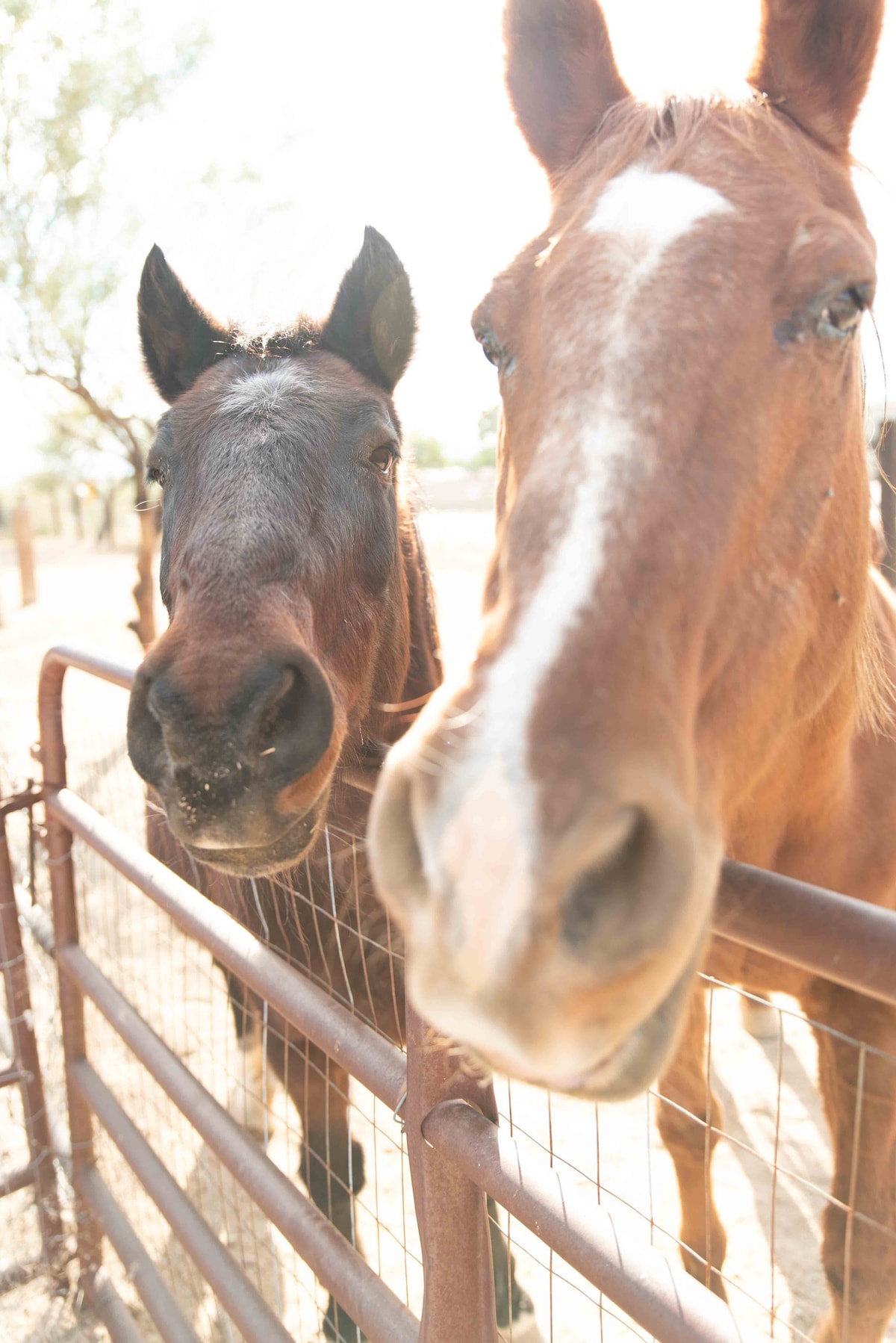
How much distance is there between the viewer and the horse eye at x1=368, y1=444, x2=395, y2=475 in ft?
8.95

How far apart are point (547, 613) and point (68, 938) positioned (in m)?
2.85

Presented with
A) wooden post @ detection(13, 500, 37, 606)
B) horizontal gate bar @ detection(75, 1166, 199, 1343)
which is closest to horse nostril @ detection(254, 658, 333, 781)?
horizontal gate bar @ detection(75, 1166, 199, 1343)

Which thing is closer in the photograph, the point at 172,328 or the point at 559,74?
the point at 559,74

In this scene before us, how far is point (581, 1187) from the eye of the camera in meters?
3.27

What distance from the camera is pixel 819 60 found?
167 cm

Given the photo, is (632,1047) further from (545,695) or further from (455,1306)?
(455,1306)

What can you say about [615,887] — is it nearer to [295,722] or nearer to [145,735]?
[295,722]

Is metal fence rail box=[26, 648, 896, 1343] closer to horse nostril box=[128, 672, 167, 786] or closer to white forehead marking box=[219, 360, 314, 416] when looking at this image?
horse nostril box=[128, 672, 167, 786]

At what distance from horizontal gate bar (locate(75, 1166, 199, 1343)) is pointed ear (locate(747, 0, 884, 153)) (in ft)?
11.2

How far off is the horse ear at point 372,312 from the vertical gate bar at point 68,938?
59.8 inches

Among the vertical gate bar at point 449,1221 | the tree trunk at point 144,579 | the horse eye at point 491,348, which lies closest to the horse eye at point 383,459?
the horse eye at point 491,348

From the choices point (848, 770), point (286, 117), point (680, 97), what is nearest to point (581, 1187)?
point (848, 770)

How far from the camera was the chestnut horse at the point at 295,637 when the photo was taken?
191 cm

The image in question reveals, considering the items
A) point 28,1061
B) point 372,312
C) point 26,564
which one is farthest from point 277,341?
point 26,564
